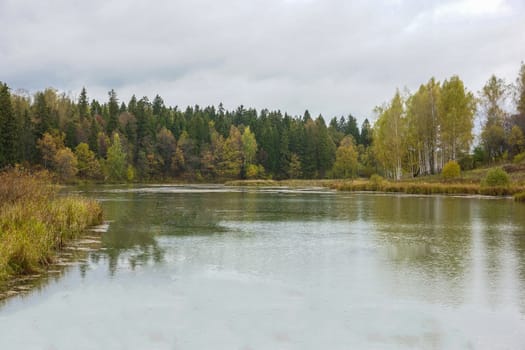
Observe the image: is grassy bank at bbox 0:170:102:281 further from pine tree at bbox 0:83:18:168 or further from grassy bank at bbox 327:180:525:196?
pine tree at bbox 0:83:18:168

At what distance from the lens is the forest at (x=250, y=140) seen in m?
65.6

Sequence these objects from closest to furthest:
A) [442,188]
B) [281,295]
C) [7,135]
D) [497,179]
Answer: [281,295], [497,179], [442,188], [7,135]

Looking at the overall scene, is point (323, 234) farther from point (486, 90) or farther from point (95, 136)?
point (95, 136)

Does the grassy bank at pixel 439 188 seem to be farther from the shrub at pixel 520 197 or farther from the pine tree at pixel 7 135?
the pine tree at pixel 7 135

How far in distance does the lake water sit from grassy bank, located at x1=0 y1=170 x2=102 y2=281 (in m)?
1.02

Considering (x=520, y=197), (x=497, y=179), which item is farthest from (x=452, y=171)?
(x=520, y=197)

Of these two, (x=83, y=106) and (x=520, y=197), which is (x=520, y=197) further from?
(x=83, y=106)

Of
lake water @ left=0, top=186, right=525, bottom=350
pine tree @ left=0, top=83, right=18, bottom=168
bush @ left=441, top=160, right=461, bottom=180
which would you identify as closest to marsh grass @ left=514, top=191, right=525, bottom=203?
bush @ left=441, top=160, right=461, bottom=180

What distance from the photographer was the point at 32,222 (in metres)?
14.4

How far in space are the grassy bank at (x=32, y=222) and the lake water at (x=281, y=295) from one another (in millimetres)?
1024

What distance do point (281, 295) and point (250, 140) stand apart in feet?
360

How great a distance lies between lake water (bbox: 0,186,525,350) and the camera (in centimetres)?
781

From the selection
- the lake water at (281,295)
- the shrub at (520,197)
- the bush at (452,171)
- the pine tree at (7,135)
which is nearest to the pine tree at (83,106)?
the pine tree at (7,135)

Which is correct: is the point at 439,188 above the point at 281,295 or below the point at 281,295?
above
